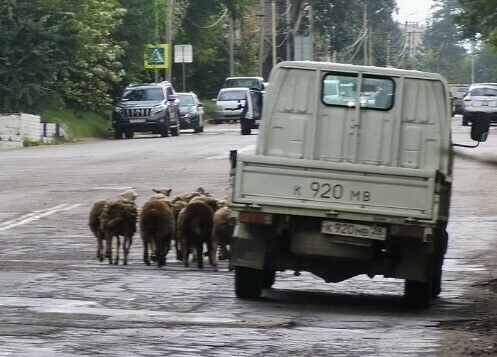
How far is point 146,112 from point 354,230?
3813 centimetres

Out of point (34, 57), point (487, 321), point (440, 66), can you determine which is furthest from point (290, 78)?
point (440, 66)

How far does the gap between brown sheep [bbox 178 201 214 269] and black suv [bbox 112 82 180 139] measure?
3434cm

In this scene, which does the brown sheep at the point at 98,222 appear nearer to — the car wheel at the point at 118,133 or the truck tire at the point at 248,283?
the truck tire at the point at 248,283

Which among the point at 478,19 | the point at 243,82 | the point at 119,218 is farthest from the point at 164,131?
the point at 119,218

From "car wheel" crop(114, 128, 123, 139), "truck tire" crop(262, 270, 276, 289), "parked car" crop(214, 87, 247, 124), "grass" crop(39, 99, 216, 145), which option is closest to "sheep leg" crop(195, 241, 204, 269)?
"truck tire" crop(262, 270, 276, 289)

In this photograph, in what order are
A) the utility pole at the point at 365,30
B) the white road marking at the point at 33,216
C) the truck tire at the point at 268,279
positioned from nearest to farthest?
the truck tire at the point at 268,279
the white road marking at the point at 33,216
the utility pole at the point at 365,30

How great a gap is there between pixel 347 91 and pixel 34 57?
3584 centimetres

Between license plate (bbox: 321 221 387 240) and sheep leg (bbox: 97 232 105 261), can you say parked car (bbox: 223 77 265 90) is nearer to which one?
sheep leg (bbox: 97 232 105 261)

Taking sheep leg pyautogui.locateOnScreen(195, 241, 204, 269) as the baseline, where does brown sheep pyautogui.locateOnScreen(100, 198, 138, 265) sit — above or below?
above

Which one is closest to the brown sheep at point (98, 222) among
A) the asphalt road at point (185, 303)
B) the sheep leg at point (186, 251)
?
the asphalt road at point (185, 303)

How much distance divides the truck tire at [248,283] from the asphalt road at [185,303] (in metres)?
0.15

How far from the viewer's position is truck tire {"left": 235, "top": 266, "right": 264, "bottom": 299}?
1286 centimetres

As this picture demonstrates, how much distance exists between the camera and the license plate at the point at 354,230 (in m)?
12.2

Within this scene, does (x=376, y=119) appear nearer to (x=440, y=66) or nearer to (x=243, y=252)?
(x=243, y=252)
